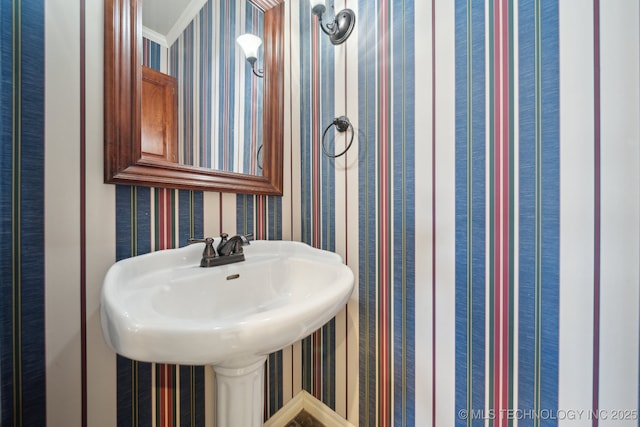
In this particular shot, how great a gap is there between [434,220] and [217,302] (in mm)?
733

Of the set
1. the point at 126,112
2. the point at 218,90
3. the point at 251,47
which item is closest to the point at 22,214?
the point at 126,112

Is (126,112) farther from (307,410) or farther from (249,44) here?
(307,410)

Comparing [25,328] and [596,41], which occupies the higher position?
[596,41]

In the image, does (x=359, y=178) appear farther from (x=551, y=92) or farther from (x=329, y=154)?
(x=551, y=92)

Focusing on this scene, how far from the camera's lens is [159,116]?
2.29 ft

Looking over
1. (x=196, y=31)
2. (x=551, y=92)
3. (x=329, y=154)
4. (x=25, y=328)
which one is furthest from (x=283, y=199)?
(x=551, y=92)

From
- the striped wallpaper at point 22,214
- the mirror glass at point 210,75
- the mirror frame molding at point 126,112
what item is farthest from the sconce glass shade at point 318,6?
the striped wallpaper at point 22,214

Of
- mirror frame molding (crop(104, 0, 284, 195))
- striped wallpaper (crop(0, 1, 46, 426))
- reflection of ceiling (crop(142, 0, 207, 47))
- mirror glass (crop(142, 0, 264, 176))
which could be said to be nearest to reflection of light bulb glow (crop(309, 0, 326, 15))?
mirror glass (crop(142, 0, 264, 176))

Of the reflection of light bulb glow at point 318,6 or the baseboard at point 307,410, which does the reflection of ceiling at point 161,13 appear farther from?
the baseboard at point 307,410

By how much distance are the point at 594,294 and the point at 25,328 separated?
128 centimetres

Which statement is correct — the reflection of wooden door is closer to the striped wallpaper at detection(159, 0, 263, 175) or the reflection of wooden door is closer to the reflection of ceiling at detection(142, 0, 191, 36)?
the striped wallpaper at detection(159, 0, 263, 175)

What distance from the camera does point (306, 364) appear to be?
1.07m

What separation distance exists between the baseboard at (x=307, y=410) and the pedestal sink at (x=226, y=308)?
0.43m

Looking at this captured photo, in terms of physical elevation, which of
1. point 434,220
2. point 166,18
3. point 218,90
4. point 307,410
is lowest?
point 307,410
